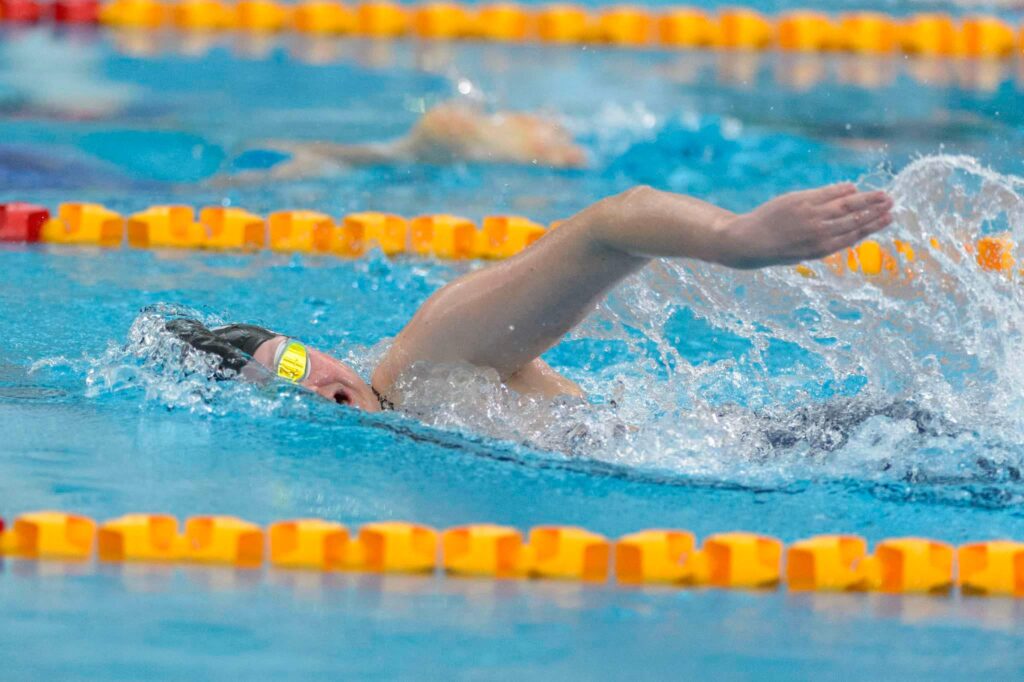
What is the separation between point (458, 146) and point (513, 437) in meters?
3.07

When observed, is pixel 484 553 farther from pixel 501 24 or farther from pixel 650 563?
pixel 501 24

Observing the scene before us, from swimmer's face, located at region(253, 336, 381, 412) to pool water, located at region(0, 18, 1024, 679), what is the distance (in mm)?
39

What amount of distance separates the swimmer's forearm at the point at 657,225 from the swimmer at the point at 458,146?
3285mm

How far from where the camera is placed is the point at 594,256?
2.76 metres

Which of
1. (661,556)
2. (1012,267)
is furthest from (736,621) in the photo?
(1012,267)

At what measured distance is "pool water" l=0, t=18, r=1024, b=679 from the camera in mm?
2414

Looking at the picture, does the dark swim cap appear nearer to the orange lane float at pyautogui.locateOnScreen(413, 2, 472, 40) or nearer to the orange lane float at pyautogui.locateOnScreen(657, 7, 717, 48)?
the orange lane float at pyautogui.locateOnScreen(413, 2, 472, 40)

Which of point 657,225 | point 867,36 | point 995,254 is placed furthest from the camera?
point 867,36

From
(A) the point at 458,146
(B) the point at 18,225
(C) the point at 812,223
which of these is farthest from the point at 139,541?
(A) the point at 458,146

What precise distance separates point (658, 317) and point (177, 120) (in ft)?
11.1

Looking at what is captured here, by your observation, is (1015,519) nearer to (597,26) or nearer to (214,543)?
(214,543)

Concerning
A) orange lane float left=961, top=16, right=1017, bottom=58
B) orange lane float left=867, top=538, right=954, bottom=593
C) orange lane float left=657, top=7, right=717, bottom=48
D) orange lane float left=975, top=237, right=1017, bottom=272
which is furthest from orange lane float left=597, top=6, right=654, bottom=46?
orange lane float left=867, top=538, right=954, bottom=593

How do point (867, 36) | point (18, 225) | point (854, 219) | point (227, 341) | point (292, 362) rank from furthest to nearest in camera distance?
1. point (867, 36)
2. point (18, 225)
3. point (227, 341)
4. point (292, 362)
5. point (854, 219)

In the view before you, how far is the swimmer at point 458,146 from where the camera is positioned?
5.96 meters
